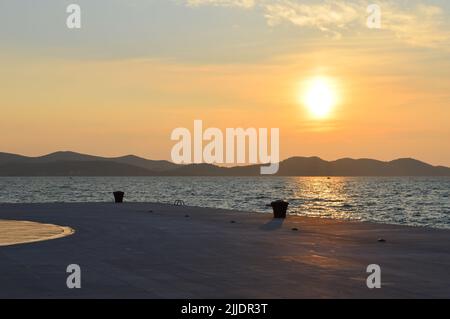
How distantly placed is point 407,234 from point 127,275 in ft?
Answer: 53.3

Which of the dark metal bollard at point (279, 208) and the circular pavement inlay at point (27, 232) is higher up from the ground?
the dark metal bollard at point (279, 208)

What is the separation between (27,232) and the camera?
30.7 metres

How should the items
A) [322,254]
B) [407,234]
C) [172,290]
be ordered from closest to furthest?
1. [172,290]
2. [322,254]
3. [407,234]

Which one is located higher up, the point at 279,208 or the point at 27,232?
the point at 279,208

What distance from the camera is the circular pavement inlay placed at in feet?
87.5

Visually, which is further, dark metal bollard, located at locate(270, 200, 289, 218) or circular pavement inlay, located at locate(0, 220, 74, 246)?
dark metal bollard, located at locate(270, 200, 289, 218)

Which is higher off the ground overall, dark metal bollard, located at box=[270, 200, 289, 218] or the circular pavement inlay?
dark metal bollard, located at box=[270, 200, 289, 218]

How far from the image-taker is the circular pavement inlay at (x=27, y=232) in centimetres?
2667

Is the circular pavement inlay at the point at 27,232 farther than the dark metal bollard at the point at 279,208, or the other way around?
the dark metal bollard at the point at 279,208

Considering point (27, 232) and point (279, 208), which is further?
point (279, 208)
